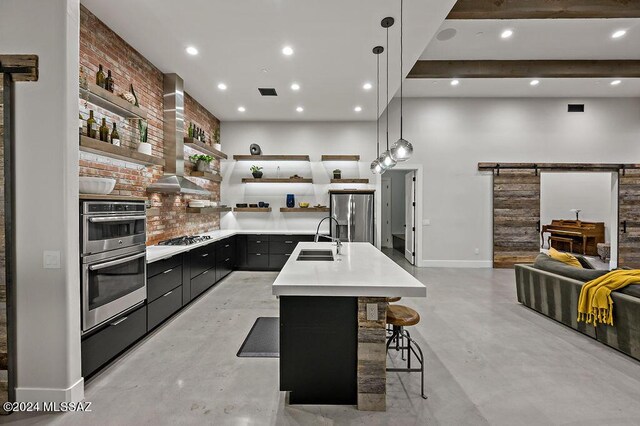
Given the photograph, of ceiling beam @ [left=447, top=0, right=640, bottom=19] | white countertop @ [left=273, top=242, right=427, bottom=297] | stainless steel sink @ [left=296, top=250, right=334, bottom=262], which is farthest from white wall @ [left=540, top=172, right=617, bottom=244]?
white countertop @ [left=273, top=242, right=427, bottom=297]

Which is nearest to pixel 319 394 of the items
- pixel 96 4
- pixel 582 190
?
pixel 96 4

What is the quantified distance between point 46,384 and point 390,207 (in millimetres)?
9670

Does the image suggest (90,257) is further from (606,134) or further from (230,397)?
(606,134)

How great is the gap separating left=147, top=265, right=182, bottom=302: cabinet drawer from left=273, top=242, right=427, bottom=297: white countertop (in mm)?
1658

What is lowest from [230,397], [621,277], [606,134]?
[230,397]

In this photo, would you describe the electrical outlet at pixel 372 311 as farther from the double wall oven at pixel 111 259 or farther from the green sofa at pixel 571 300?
the green sofa at pixel 571 300

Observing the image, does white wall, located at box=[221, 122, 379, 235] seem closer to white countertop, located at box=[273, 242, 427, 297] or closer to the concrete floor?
the concrete floor

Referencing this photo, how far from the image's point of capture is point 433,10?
3.00m

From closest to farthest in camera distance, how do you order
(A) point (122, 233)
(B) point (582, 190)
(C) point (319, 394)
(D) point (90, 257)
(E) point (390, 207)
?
(C) point (319, 394) < (D) point (90, 257) < (A) point (122, 233) < (B) point (582, 190) < (E) point (390, 207)

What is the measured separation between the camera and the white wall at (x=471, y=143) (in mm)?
6777

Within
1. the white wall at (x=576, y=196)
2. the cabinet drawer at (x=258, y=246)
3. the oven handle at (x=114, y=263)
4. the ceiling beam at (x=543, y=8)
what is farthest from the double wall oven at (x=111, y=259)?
the white wall at (x=576, y=196)

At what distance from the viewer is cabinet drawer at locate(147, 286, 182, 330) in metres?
3.20

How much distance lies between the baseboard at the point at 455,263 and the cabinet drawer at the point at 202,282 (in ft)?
14.8

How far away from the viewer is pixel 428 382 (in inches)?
93.8
